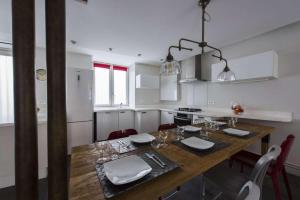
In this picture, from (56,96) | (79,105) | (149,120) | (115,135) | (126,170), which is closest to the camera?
(56,96)

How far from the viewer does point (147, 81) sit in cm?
427

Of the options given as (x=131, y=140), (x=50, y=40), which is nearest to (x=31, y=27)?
(x=50, y=40)

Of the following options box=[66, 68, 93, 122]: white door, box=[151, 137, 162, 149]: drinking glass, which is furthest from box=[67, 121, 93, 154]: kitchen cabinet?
box=[151, 137, 162, 149]: drinking glass

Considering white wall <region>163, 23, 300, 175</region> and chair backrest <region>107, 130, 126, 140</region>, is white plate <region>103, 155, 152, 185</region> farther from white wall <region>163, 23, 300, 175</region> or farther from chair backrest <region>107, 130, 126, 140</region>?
white wall <region>163, 23, 300, 175</region>

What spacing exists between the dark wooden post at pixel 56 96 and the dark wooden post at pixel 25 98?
0.37 ft

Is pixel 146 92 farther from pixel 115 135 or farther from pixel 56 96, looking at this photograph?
pixel 56 96

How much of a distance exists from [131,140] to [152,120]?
113 inches

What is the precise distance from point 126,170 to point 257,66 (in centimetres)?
259

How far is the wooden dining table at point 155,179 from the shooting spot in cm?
67

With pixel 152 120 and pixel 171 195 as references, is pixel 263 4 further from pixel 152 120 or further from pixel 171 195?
pixel 152 120

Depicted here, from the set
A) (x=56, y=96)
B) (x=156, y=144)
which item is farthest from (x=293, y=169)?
(x=56, y=96)

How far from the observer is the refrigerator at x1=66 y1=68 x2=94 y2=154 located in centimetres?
289

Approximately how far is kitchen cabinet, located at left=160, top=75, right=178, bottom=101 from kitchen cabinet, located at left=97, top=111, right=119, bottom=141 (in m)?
1.76

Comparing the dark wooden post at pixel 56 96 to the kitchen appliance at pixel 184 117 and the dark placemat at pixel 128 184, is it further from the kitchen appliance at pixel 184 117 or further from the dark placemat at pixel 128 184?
the kitchen appliance at pixel 184 117
